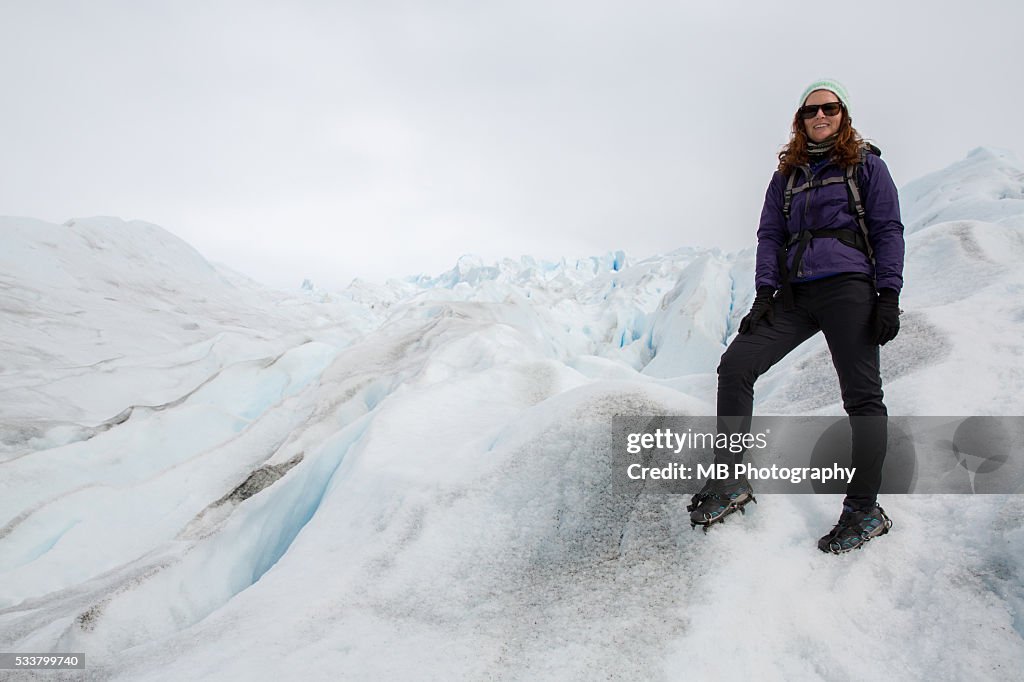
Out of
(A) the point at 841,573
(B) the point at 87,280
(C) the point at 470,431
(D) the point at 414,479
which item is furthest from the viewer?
(B) the point at 87,280

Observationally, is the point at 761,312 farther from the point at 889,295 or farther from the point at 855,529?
the point at 855,529

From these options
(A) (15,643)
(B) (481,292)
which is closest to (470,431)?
(A) (15,643)

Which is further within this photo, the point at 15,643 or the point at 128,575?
the point at 128,575

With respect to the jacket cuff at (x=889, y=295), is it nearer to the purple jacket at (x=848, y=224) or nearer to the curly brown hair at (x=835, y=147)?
the purple jacket at (x=848, y=224)

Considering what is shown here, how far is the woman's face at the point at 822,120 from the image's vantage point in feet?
8.75

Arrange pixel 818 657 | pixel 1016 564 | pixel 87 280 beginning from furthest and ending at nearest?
pixel 87 280, pixel 1016 564, pixel 818 657

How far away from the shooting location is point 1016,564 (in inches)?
82.4

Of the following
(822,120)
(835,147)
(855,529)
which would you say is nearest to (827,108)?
(822,120)

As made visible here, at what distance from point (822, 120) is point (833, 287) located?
38.6 inches

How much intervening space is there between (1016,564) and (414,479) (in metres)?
3.51

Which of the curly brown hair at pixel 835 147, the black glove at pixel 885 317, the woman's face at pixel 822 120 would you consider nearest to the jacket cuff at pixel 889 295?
the black glove at pixel 885 317

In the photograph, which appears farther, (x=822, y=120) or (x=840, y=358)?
(x=822, y=120)

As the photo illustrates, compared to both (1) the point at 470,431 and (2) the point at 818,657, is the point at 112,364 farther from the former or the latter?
(2) the point at 818,657

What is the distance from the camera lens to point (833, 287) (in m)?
2.57
